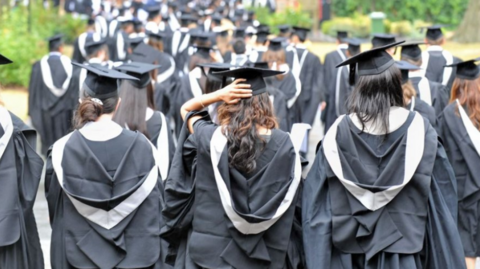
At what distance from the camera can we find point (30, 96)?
1150 centimetres

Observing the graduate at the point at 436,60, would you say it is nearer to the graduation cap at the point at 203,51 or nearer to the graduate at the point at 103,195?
the graduation cap at the point at 203,51

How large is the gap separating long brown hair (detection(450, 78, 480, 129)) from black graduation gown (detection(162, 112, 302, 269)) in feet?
7.52

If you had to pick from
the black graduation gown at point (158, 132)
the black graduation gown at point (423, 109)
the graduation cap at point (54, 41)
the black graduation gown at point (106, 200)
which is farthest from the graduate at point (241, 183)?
the graduation cap at point (54, 41)

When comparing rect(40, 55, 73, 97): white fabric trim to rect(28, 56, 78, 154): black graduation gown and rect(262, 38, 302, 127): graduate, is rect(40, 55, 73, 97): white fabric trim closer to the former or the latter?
rect(28, 56, 78, 154): black graduation gown

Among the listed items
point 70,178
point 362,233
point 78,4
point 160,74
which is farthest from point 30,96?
point 78,4

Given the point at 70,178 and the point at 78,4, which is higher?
the point at 70,178

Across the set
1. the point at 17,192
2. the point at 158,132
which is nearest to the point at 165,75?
the point at 158,132

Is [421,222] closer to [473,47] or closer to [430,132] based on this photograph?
[430,132]

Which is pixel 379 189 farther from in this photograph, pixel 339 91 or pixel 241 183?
pixel 339 91

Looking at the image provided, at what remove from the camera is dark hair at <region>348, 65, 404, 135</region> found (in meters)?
4.24

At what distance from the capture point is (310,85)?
449 inches

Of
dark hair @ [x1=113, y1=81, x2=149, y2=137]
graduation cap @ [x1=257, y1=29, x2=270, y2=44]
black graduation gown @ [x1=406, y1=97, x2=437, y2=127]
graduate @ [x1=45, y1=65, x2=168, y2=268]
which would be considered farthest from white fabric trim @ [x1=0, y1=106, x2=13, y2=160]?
graduation cap @ [x1=257, y1=29, x2=270, y2=44]

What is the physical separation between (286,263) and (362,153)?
2.22 feet

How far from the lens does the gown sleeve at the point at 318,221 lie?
431 centimetres
